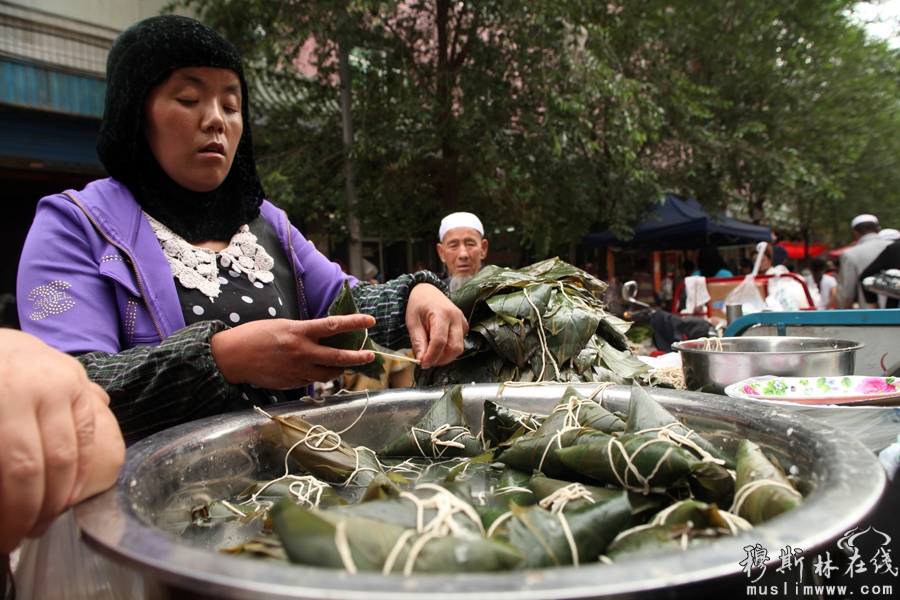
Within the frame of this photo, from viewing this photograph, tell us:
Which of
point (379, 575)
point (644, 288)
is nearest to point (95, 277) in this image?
point (379, 575)

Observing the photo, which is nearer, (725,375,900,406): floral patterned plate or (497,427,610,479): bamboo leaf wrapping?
(497,427,610,479): bamboo leaf wrapping

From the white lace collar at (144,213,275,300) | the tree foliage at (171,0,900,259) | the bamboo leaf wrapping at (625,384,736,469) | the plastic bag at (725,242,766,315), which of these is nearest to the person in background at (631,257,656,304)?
the tree foliage at (171,0,900,259)

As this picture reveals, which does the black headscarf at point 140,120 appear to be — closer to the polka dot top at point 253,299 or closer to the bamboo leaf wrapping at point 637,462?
the polka dot top at point 253,299

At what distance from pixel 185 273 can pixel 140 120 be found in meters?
0.43

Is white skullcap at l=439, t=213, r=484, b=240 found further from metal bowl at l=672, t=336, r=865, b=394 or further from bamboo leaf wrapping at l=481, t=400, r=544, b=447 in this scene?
bamboo leaf wrapping at l=481, t=400, r=544, b=447

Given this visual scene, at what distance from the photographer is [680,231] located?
1196 centimetres

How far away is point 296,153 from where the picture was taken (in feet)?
23.9

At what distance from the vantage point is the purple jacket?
3.83ft

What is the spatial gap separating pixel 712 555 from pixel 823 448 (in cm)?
44

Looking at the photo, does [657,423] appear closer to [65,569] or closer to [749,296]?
[65,569]

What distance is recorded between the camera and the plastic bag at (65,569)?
712 millimetres

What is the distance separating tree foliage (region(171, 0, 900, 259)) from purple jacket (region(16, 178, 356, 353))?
199 inches

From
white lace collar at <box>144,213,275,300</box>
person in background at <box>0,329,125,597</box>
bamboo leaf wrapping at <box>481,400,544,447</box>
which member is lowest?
bamboo leaf wrapping at <box>481,400,544,447</box>

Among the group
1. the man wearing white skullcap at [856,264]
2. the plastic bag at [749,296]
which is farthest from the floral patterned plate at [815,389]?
the man wearing white skullcap at [856,264]
